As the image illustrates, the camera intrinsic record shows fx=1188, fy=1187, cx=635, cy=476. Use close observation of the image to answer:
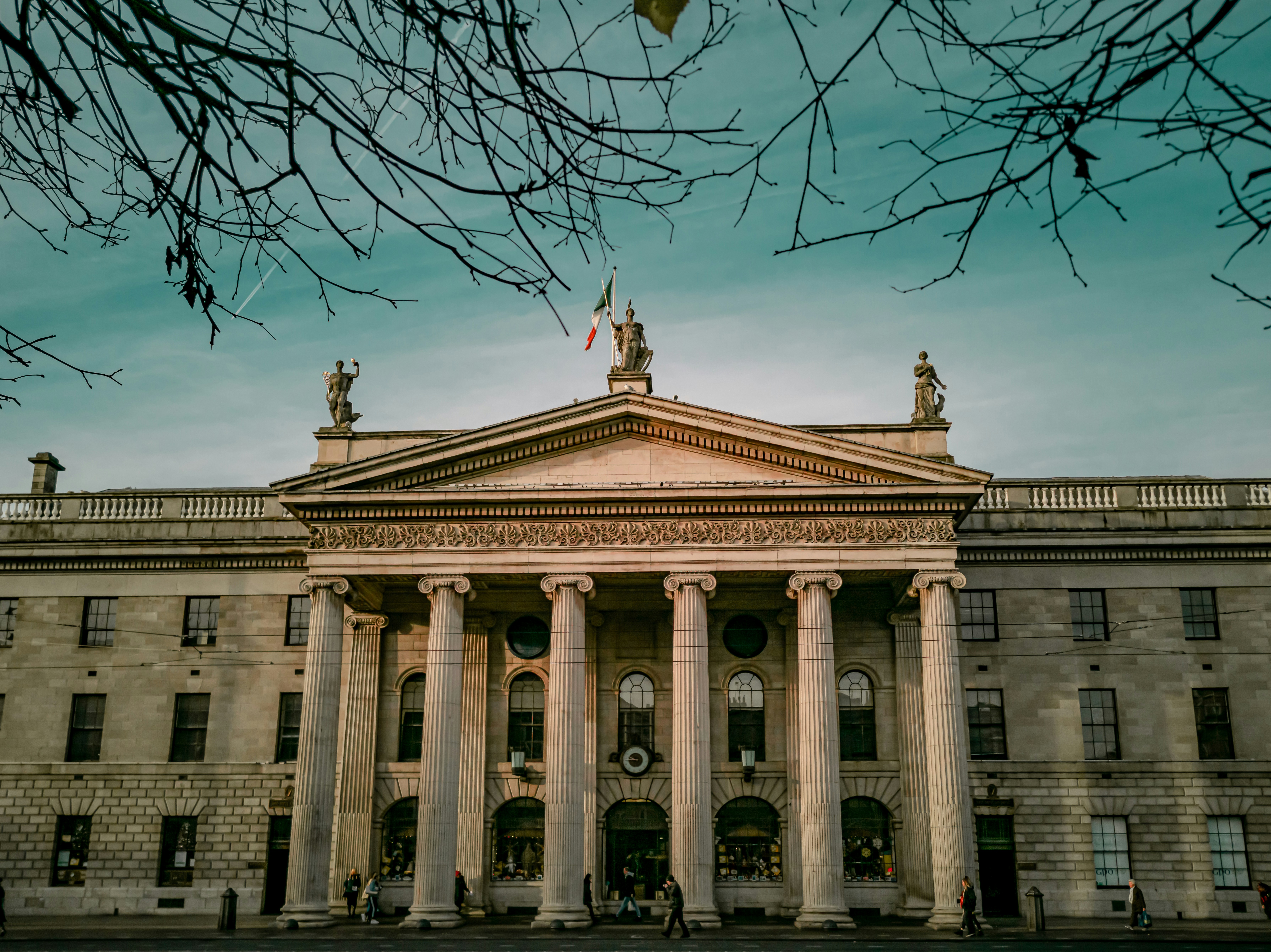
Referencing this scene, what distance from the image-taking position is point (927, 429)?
3791cm

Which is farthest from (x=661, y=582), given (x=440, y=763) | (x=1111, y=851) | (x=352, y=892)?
(x=1111, y=851)

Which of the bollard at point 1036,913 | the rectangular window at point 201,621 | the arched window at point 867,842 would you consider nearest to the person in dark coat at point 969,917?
the bollard at point 1036,913

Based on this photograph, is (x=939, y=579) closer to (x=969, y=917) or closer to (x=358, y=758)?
(x=969, y=917)

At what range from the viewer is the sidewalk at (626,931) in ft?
99.9

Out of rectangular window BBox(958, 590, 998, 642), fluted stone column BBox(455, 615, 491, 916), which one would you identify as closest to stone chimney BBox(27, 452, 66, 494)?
fluted stone column BBox(455, 615, 491, 916)

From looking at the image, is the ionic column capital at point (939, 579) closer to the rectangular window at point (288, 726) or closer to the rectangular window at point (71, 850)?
the rectangular window at point (288, 726)

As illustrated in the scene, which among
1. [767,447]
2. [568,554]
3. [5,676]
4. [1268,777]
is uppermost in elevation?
[767,447]

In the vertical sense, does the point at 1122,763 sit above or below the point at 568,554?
below

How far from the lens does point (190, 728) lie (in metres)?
40.2

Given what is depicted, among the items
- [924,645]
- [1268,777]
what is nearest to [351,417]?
[924,645]

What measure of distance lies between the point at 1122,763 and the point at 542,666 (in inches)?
738

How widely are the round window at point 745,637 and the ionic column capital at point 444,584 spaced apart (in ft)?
30.1

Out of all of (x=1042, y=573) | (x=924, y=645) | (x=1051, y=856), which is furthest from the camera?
(x=1042, y=573)

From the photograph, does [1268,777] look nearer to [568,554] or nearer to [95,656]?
[568,554]
